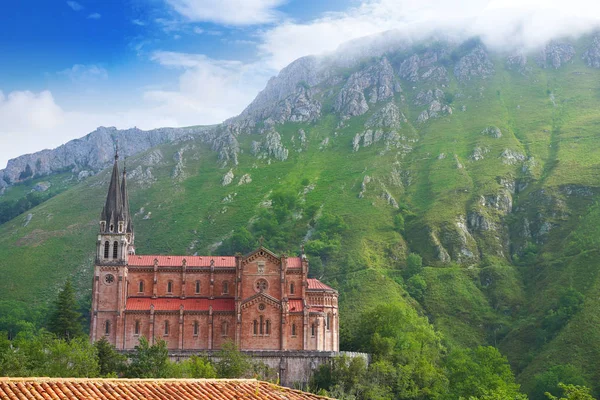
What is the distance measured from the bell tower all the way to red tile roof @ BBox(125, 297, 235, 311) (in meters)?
1.91

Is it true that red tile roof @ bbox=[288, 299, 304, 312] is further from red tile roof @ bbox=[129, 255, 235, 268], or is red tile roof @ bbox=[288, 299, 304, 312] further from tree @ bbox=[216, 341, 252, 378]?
tree @ bbox=[216, 341, 252, 378]

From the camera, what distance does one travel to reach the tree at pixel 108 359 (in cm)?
8462

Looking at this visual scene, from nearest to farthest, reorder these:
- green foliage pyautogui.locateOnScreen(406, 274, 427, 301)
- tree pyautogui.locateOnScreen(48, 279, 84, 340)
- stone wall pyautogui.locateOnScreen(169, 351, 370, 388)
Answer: stone wall pyautogui.locateOnScreen(169, 351, 370, 388) → tree pyautogui.locateOnScreen(48, 279, 84, 340) → green foliage pyautogui.locateOnScreen(406, 274, 427, 301)

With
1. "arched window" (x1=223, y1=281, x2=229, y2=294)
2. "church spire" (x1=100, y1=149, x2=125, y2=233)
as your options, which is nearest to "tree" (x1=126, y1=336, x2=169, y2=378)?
"arched window" (x1=223, y1=281, x2=229, y2=294)

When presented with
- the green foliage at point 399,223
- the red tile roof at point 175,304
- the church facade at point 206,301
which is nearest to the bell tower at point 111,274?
the church facade at point 206,301

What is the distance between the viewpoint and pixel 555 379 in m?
110

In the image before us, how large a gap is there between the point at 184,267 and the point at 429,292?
211 feet

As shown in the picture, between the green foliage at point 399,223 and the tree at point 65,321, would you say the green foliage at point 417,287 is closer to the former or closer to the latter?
the green foliage at point 399,223

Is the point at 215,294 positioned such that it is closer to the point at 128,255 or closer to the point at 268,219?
the point at 128,255

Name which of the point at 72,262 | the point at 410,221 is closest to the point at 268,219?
the point at 410,221

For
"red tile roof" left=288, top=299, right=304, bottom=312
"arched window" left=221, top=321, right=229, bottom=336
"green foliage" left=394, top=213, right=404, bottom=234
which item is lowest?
"arched window" left=221, top=321, right=229, bottom=336

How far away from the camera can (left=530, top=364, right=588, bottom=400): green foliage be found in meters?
108

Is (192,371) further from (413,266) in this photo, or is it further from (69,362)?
(413,266)

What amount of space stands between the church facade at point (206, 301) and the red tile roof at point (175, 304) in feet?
0.50
